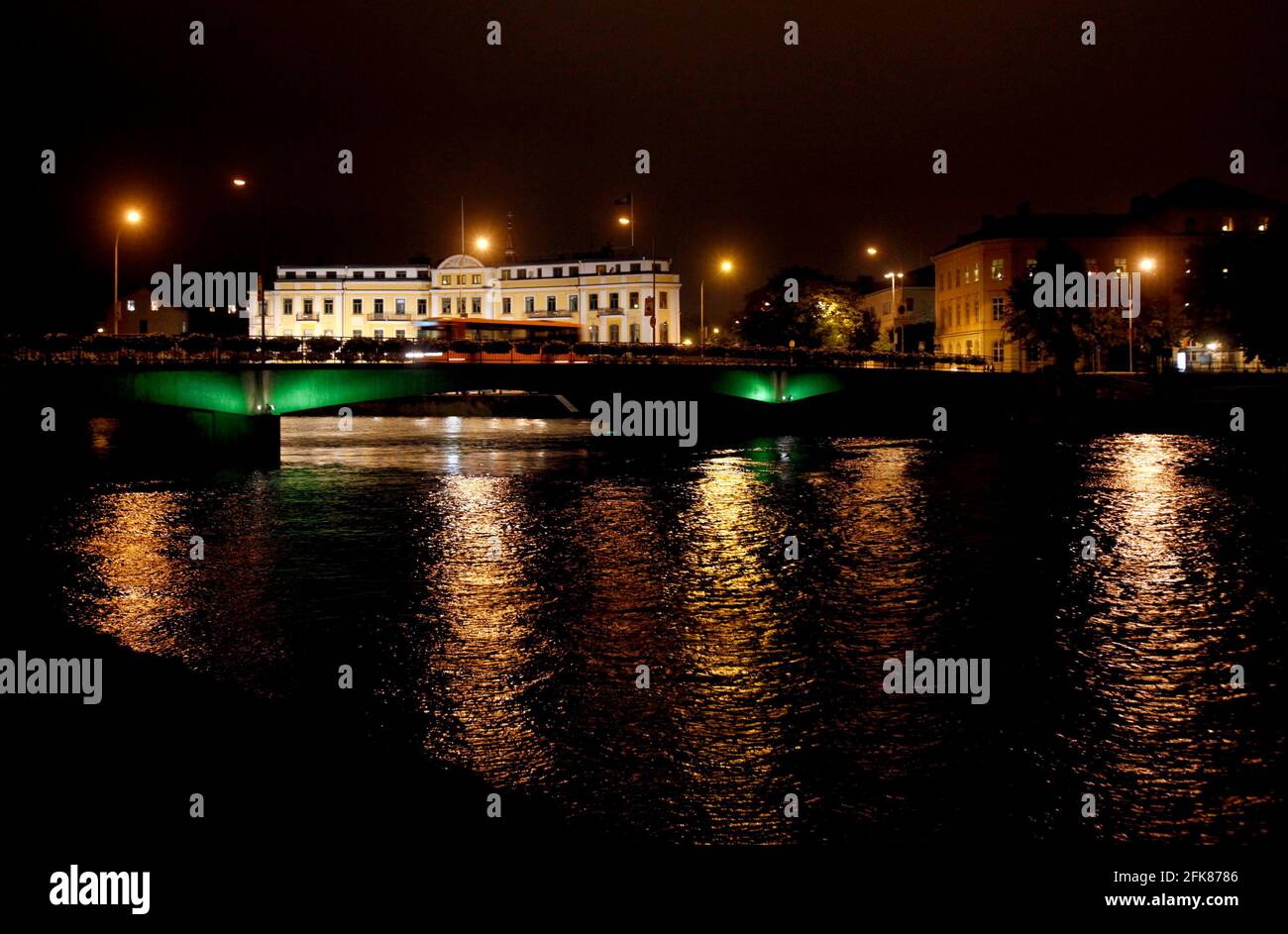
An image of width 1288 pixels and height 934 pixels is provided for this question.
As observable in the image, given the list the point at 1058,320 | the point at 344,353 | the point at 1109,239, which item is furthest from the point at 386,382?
the point at 1109,239

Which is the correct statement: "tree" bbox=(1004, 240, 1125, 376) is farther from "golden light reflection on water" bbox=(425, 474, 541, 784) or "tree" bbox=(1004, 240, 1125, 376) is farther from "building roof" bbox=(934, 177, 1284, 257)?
"golden light reflection on water" bbox=(425, 474, 541, 784)

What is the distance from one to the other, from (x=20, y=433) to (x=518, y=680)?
51.9 m

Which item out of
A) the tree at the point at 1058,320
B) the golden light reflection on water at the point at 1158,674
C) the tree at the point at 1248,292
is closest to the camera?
the golden light reflection on water at the point at 1158,674

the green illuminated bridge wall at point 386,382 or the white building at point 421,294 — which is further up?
the white building at point 421,294

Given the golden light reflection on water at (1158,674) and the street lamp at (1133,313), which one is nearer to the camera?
the golden light reflection on water at (1158,674)

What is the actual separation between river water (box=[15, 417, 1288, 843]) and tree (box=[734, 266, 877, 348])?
76717 mm

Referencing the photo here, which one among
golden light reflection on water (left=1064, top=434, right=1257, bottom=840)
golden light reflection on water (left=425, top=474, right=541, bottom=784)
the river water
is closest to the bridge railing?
the river water

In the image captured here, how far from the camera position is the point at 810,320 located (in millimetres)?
117438

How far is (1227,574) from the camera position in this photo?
74.7ft

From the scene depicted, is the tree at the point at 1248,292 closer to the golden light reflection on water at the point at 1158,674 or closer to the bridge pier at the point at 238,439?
Answer: the golden light reflection on water at the point at 1158,674

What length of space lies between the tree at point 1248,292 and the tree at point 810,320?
44670 mm

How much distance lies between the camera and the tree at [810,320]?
116m

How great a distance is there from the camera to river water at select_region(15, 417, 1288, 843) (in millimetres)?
10945

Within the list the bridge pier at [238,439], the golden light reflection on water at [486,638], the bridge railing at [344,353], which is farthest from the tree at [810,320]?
the golden light reflection on water at [486,638]
